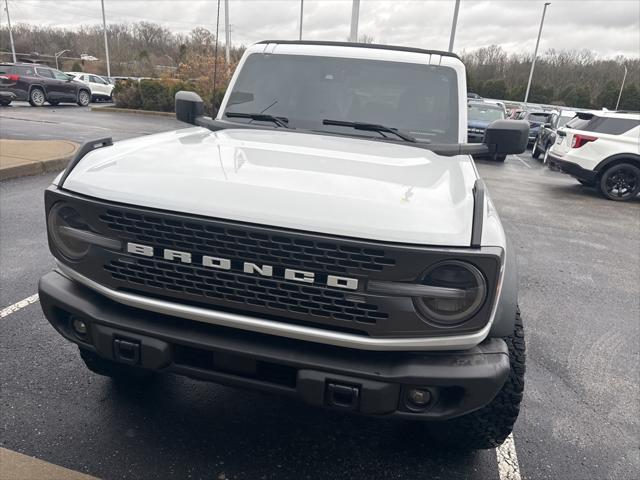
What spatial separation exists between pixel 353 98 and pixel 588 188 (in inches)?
409

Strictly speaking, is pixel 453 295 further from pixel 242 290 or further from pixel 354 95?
pixel 354 95

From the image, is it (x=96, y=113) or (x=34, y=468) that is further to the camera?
(x=96, y=113)

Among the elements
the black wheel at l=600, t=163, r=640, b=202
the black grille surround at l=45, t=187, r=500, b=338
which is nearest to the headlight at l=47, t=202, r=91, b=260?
the black grille surround at l=45, t=187, r=500, b=338

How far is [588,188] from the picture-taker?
11.8 metres

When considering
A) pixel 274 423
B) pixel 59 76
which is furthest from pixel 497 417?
pixel 59 76

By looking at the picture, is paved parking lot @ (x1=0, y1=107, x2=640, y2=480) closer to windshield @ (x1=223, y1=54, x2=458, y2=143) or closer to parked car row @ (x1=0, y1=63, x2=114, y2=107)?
windshield @ (x1=223, y1=54, x2=458, y2=143)

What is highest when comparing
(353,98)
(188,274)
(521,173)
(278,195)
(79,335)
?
(353,98)

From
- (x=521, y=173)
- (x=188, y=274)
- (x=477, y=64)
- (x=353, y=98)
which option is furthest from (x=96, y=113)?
(x=477, y=64)

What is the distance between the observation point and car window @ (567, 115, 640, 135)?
1014 cm

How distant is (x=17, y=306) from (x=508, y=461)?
11.5 ft

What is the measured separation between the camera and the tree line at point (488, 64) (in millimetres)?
41875

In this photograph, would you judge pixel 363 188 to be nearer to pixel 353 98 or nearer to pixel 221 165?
pixel 221 165

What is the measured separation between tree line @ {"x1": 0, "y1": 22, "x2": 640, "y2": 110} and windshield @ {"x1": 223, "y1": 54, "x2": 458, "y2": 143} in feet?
122

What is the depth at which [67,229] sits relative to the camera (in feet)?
7.01
